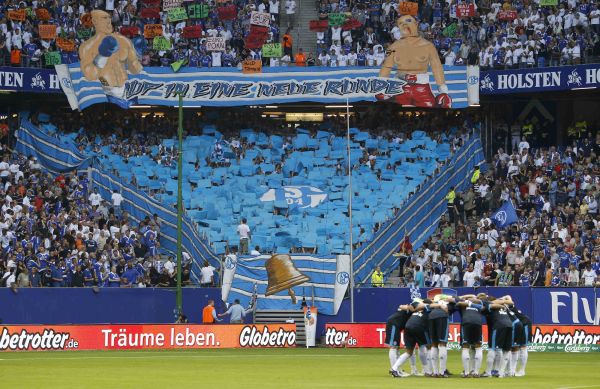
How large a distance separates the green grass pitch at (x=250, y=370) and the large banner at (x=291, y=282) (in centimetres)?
499

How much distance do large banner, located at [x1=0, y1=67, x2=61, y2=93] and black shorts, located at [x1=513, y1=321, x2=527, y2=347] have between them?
32876mm

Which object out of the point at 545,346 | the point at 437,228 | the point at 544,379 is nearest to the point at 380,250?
the point at 437,228

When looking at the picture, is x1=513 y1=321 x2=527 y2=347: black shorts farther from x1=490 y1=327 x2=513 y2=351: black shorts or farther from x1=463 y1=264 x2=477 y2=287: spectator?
x1=463 y1=264 x2=477 y2=287: spectator

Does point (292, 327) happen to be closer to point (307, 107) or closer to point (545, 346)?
point (545, 346)

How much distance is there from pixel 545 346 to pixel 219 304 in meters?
12.6

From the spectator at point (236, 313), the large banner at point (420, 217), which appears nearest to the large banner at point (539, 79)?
the large banner at point (420, 217)

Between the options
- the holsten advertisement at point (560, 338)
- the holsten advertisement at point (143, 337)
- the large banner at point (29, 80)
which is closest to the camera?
the holsten advertisement at point (560, 338)

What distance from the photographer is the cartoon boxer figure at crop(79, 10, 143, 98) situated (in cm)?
5766

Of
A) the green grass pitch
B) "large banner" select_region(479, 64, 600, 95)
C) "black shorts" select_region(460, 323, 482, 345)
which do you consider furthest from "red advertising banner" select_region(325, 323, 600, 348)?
"large banner" select_region(479, 64, 600, 95)

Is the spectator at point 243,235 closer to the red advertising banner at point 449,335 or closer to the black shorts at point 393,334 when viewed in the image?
the red advertising banner at point 449,335

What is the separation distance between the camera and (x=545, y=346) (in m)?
40.8

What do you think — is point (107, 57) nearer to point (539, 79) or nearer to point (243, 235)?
point (243, 235)

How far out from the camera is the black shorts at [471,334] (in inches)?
1104

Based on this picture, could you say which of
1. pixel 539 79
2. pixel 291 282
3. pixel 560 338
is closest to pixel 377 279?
pixel 291 282
